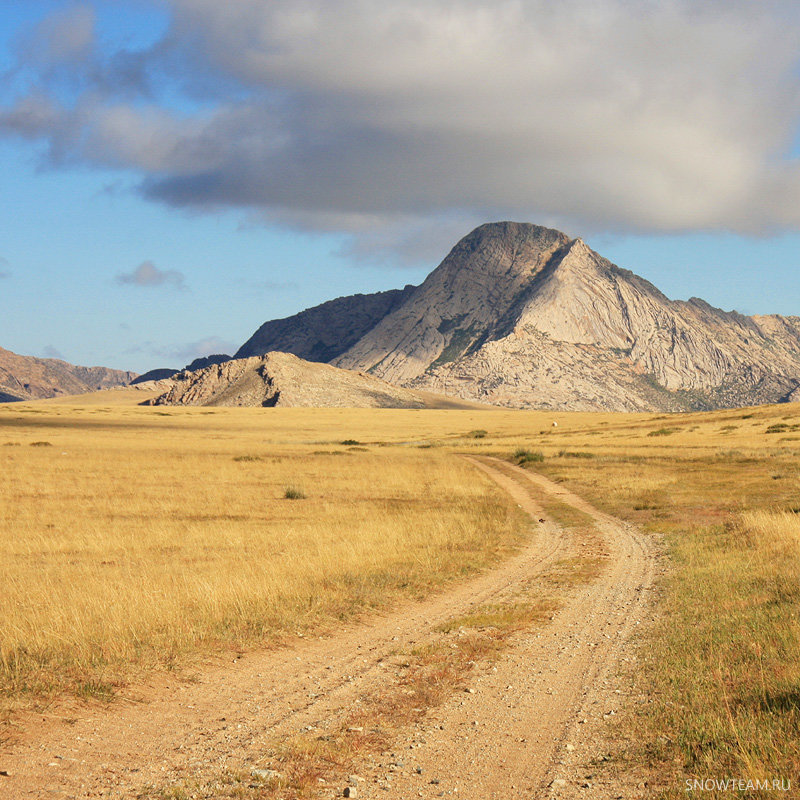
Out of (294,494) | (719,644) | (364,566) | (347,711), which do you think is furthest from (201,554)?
(294,494)

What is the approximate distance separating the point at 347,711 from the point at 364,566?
984 cm

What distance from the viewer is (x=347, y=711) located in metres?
9.06

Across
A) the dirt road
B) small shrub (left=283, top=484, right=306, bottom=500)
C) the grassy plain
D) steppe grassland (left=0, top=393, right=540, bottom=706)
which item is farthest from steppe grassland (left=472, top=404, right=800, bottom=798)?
small shrub (left=283, top=484, right=306, bottom=500)

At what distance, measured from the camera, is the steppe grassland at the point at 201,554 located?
1184cm

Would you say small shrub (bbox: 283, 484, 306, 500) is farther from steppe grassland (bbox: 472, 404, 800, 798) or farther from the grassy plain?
steppe grassland (bbox: 472, 404, 800, 798)

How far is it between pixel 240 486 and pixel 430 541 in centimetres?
2158

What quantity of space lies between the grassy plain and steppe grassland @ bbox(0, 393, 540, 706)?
7 cm

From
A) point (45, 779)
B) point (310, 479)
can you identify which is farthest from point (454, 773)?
point (310, 479)

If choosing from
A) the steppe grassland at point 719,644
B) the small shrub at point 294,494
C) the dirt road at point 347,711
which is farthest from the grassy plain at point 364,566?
the dirt road at point 347,711

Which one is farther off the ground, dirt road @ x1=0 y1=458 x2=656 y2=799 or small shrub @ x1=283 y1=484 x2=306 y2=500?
dirt road @ x1=0 y1=458 x2=656 y2=799

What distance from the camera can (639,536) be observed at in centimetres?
2398

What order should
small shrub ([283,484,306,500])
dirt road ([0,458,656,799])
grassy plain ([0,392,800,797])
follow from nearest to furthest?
dirt road ([0,458,656,799]), grassy plain ([0,392,800,797]), small shrub ([283,484,306,500])

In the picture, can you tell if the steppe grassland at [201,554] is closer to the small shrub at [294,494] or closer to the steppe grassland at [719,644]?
the small shrub at [294,494]

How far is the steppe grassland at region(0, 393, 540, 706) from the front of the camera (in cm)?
1184
